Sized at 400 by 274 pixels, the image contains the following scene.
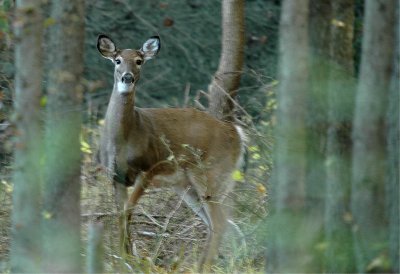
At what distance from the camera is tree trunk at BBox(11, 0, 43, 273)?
5.73 m

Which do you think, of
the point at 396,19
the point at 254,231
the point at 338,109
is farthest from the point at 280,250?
the point at 254,231

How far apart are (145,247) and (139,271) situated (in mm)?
1457

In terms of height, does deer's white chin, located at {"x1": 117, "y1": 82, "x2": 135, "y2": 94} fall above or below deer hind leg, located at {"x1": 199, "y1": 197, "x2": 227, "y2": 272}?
above

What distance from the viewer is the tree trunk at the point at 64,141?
18.9 feet

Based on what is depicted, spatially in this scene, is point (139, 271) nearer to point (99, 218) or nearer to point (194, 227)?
point (99, 218)

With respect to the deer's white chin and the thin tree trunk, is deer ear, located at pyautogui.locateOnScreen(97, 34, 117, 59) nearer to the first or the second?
the deer's white chin

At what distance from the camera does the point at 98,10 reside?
17141 millimetres

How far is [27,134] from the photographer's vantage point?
584 cm

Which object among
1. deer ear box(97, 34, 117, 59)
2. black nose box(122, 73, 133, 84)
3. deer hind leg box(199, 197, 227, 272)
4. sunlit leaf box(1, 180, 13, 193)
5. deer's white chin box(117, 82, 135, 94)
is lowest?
deer hind leg box(199, 197, 227, 272)

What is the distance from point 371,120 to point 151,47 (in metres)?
5.55

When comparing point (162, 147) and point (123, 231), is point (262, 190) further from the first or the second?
point (162, 147)

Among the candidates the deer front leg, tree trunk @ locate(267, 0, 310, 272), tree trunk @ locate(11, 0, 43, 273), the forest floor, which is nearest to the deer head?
the forest floor

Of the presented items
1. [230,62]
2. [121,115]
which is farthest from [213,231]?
[230,62]

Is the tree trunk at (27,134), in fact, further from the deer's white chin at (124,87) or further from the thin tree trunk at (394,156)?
the deer's white chin at (124,87)
